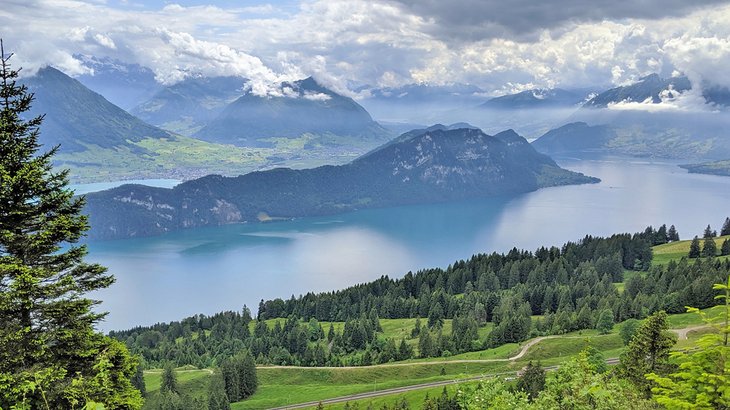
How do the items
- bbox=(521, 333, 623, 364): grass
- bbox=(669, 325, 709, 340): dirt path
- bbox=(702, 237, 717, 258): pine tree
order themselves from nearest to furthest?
1. bbox=(669, 325, 709, 340): dirt path
2. bbox=(521, 333, 623, 364): grass
3. bbox=(702, 237, 717, 258): pine tree

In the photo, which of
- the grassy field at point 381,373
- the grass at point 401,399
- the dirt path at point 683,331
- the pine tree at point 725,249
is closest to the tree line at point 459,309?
the grassy field at point 381,373

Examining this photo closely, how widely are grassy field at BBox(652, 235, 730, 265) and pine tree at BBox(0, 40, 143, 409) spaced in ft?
519

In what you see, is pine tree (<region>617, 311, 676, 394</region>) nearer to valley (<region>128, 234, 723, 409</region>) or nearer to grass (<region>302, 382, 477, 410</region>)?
grass (<region>302, 382, 477, 410</region>)

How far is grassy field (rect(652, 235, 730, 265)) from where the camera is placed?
149250 millimetres

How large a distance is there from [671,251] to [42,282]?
173 metres

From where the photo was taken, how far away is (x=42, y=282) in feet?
60.0

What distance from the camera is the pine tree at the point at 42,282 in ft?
57.0

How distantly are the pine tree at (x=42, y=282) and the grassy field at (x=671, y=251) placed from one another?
519ft

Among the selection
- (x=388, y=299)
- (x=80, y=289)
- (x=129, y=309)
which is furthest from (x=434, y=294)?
(x=80, y=289)

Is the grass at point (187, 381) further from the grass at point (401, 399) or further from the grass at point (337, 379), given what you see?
the grass at point (401, 399)

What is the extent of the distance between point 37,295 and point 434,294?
124 meters

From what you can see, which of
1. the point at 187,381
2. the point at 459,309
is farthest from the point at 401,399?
the point at 459,309

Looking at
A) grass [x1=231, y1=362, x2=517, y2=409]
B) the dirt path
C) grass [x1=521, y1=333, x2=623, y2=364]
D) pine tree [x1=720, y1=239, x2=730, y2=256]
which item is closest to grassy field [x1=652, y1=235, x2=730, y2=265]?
pine tree [x1=720, y1=239, x2=730, y2=256]

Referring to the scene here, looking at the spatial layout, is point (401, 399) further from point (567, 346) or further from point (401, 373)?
point (567, 346)
